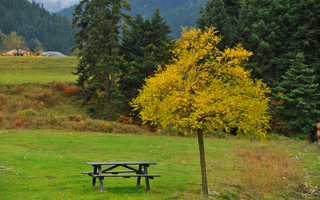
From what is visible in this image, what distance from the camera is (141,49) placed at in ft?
157

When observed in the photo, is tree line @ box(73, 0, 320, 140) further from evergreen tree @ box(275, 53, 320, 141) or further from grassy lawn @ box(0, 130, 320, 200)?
grassy lawn @ box(0, 130, 320, 200)

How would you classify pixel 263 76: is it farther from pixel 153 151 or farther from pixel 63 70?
pixel 63 70

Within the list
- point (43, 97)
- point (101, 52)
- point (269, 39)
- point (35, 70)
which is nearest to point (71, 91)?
point (43, 97)

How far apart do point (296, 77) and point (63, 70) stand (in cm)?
4667

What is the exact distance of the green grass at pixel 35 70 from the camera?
53562mm

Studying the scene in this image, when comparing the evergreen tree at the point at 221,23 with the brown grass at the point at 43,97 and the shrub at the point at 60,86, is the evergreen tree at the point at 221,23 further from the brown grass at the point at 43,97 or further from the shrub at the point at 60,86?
the brown grass at the point at 43,97

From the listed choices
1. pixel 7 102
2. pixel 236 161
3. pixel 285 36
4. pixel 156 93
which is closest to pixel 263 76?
pixel 285 36

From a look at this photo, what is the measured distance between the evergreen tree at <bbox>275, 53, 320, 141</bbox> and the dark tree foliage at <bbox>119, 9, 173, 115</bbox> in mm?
17837

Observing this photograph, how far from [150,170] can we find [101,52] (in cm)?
3245

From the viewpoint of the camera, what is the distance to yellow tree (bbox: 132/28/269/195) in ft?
39.7

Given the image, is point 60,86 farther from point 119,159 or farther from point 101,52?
point 119,159

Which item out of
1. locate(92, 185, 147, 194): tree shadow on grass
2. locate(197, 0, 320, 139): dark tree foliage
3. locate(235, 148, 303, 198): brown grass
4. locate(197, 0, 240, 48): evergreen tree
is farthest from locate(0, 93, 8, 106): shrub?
locate(92, 185, 147, 194): tree shadow on grass

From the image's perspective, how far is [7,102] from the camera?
4181cm

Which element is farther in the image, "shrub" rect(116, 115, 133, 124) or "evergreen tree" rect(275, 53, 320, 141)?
"shrub" rect(116, 115, 133, 124)
